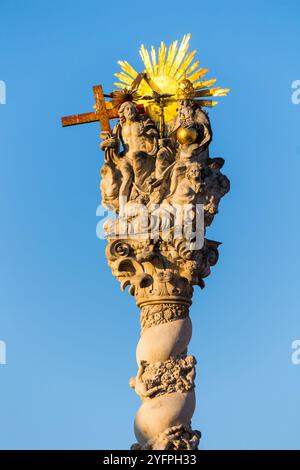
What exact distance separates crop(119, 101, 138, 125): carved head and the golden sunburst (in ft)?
1.30

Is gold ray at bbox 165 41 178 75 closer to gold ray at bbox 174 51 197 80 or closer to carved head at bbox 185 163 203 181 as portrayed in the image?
gold ray at bbox 174 51 197 80

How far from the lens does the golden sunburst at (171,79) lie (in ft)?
120

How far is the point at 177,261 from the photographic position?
35.7 m

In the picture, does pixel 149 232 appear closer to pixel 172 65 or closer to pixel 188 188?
pixel 188 188

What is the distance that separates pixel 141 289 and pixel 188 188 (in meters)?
1.92

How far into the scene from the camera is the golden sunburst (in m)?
36.7

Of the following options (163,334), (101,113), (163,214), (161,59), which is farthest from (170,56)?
(163,334)

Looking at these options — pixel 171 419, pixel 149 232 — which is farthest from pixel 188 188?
pixel 171 419

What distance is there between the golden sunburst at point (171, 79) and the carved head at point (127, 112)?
398 millimetres

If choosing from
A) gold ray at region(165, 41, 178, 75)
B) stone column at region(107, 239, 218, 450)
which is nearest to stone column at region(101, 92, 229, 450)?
stone column at region(107, 239, 218, 450)

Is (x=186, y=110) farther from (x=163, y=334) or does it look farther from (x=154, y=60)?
(x=163, y=334)

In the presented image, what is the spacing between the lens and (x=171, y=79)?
3691 centimetres

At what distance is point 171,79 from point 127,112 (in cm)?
107
